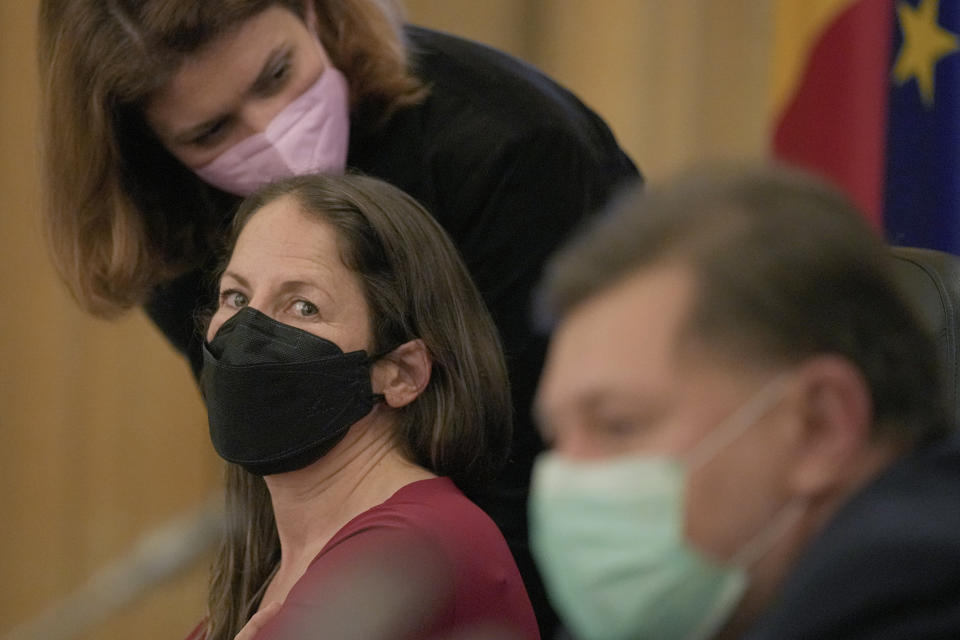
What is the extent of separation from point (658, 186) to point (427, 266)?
0.71 m

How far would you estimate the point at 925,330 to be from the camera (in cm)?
118

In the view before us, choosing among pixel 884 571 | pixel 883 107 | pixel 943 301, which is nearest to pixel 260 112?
pixel 943 301

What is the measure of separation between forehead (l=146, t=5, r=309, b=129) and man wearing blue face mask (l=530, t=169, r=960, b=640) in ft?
3.17

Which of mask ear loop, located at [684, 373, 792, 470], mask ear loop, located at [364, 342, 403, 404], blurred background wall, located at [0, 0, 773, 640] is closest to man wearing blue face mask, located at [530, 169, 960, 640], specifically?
mask ear loop, located at [684, 373, 792, 470]

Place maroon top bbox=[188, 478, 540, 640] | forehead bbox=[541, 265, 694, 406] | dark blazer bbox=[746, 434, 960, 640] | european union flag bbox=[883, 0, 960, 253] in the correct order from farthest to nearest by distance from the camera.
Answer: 1. european union flag bbox=[883, 0, 960, 253]
2. maroon top bbox=[188, 478, 540, 640]
3. forehead bbox=[541, 265, 694, 406]
4. dark blazer bbox=[746, 434, 960, 640]

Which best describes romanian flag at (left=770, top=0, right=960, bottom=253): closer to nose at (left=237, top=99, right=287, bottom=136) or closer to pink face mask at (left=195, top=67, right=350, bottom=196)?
Result: pink face mask at (left=195, top=67, right=350, bottom=196)

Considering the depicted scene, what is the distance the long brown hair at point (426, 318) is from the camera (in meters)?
1.90

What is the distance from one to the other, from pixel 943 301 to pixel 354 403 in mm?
812

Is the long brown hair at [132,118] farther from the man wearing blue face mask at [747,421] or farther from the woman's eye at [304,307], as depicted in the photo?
the man wearing blue face mask at [747,421]

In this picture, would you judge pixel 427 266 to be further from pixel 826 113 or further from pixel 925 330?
pixel 826 113

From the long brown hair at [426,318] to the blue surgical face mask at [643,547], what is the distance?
681 millimetres

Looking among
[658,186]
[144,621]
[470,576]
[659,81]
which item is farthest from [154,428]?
[658,186]

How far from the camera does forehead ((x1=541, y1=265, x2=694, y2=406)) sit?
3.82 ft

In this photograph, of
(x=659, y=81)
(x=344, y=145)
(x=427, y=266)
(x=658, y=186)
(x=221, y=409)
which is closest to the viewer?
(x=658, y=186)
